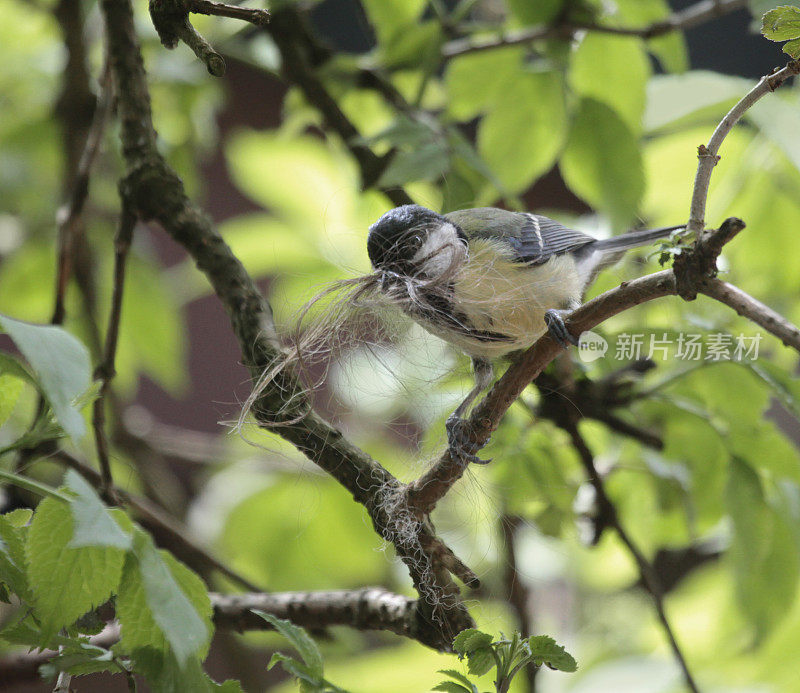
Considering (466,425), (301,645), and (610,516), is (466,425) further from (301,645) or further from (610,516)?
(610,516)

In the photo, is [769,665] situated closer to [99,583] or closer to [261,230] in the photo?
[99,583]

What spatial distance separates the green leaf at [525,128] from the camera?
23.5 inches

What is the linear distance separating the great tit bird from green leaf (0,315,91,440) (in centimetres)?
15

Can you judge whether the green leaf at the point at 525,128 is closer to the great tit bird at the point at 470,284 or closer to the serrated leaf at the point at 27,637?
the great tit bird at the point at 470,284

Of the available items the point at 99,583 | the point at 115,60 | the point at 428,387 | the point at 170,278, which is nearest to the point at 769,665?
the point at 428,387

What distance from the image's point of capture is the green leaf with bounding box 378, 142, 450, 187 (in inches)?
18.6

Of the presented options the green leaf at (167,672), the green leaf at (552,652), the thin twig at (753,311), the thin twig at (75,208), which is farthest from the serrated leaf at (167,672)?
the thin twig at (75,208)

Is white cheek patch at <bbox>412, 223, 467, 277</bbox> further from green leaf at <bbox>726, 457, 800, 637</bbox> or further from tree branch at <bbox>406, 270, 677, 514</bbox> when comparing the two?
green leaf at <bbox>726, 457, 800, 637</bbox>

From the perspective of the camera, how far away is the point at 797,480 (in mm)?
554

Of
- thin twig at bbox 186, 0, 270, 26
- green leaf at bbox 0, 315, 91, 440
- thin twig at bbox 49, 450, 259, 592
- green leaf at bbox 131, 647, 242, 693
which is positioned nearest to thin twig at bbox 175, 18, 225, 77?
thin twig at bbox 186, 0, 270, 26

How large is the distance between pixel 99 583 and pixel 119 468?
499 mm

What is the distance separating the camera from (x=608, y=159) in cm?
55

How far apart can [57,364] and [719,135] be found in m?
0.25

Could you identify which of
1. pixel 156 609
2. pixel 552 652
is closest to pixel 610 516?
pixel 552 652
